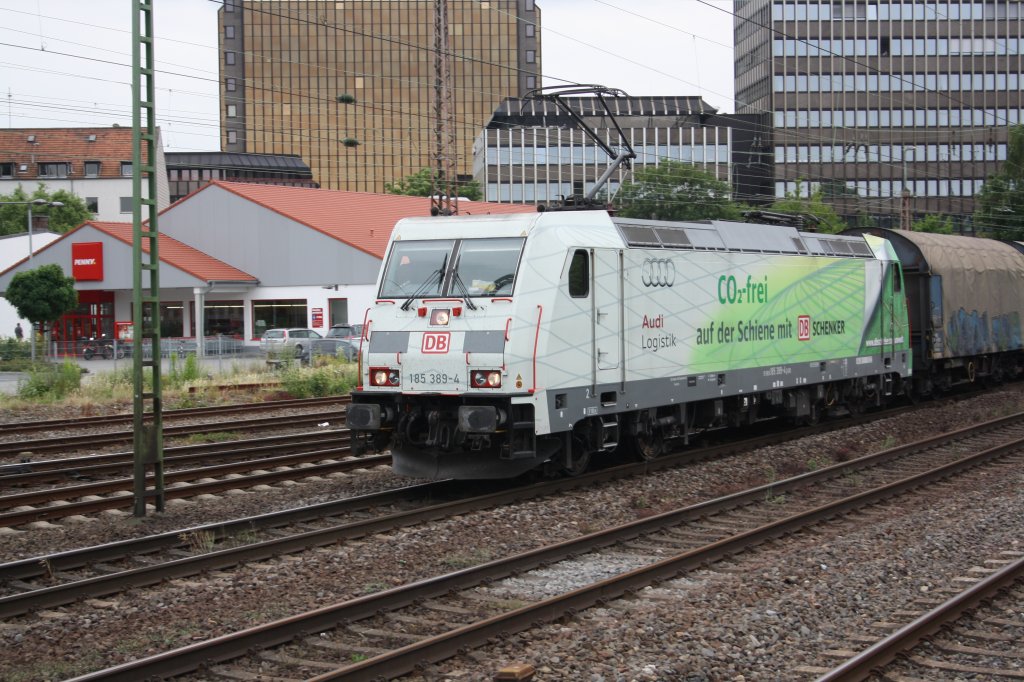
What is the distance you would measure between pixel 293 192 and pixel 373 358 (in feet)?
139

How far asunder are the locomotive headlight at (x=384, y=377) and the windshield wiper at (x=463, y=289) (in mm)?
1152

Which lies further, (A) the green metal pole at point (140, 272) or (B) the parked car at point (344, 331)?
(B) the parked car at point (344, 331)

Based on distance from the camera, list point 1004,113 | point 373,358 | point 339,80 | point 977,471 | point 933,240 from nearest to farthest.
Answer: point 373,358 < point 977,471 < point 933,240 < point 1004,113 < point 339,80

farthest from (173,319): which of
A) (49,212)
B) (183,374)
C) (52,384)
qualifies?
(49,212)

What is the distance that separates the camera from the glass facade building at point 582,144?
90.8m

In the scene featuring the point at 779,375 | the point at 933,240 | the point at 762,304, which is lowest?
the point at 779,375

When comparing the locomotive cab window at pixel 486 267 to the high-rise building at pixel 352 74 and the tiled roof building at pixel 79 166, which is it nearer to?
the tiled roof building at pixel 79 166

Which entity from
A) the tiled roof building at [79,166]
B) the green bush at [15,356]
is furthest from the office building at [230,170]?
the green bush at [15,356]

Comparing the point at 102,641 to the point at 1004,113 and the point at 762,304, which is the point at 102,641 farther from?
the point at 1004,113

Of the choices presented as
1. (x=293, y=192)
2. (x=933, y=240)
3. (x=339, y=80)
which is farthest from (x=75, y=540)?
(x=339, y=80)

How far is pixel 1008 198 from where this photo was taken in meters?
66.4

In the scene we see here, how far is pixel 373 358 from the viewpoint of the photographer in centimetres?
1317

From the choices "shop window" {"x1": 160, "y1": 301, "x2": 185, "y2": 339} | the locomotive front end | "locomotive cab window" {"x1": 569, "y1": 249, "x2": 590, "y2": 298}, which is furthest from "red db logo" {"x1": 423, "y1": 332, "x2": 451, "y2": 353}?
"shop window" {"x1": 160, "y1": 301, "x2": 185, "y2": 339}

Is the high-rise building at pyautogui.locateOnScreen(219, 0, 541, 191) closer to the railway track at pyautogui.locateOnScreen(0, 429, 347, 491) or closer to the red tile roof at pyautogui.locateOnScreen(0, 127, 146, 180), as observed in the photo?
the red tile roof at pyautogui.locateOnScreen(0, 127, 146, 180)
